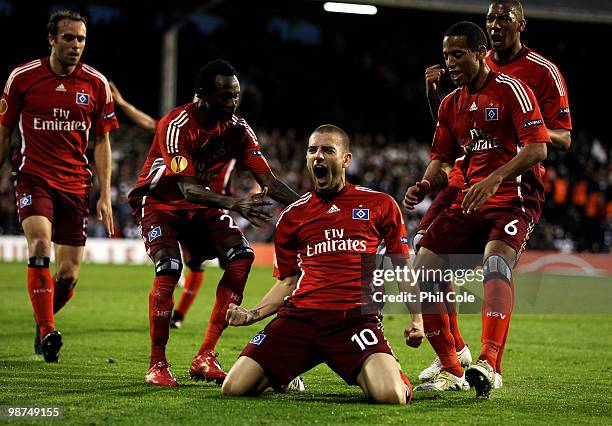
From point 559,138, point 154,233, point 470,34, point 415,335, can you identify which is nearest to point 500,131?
point 559,138

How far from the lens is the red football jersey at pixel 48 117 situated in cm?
794

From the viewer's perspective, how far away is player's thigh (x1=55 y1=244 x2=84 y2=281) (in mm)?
8180

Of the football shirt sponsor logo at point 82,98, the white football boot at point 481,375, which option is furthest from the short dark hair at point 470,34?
the football shirt sponsor logo at point 82,98

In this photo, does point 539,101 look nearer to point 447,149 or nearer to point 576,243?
point 447,149

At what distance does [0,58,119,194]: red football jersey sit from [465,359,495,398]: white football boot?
12.4ft

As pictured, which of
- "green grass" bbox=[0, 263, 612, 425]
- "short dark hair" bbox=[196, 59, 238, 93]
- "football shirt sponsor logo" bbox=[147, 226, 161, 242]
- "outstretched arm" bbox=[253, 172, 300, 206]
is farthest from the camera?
"outstretched arm" bbox=[253, 172, 300, 206]

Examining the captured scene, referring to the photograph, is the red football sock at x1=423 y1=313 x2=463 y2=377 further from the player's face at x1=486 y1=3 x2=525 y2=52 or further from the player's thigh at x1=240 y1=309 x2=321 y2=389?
the player's face at x1=486 y1=3 x2=525 y2=52

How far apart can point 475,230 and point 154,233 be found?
2205mm

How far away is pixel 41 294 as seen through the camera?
7.73 m

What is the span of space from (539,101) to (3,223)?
19162 millimetres

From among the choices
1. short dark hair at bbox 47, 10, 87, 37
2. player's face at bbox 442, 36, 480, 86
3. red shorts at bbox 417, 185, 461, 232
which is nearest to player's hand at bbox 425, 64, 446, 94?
player's face at bbox 442, 36, 480, 86

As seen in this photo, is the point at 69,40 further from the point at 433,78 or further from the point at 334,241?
the point at 334,241

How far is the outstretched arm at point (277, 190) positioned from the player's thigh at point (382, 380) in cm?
181

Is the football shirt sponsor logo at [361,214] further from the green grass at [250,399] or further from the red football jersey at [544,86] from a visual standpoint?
the red football jersey at [544,86]
